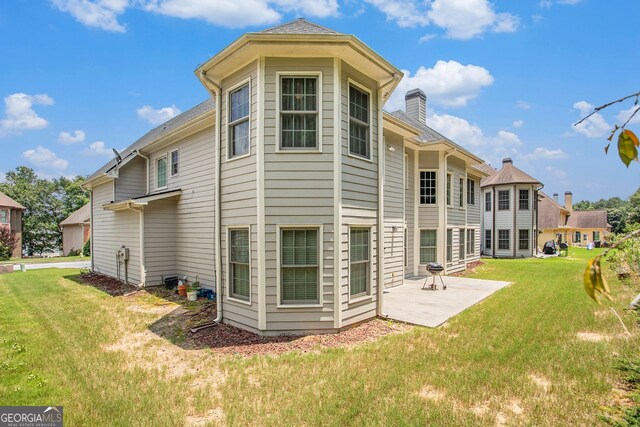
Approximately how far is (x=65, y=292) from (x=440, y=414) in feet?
41.6

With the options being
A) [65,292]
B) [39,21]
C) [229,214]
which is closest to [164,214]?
[65,292]

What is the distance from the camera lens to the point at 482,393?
4398mm

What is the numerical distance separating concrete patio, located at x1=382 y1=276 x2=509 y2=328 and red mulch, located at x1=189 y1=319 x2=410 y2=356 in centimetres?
78

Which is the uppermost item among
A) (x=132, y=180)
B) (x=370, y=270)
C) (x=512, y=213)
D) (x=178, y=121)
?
(x=178, y=121)

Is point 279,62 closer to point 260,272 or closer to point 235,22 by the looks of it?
point 235,22

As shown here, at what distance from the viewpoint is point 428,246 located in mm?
13953

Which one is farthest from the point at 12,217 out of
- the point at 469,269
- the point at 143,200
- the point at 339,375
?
the point at 339,375

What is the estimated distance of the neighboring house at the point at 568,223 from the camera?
3588 centimetres

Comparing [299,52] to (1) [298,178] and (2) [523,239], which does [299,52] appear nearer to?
(1) [298,178]

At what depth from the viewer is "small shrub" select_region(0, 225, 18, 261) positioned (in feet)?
92.0

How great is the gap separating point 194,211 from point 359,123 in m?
6.64

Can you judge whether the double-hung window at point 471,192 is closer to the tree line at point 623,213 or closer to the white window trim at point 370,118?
the tree line at point 623,213

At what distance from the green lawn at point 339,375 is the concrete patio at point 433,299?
0.57 metres

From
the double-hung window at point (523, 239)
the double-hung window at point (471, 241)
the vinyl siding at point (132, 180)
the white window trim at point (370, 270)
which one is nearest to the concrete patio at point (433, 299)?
the white window trim at point (370, 270)
